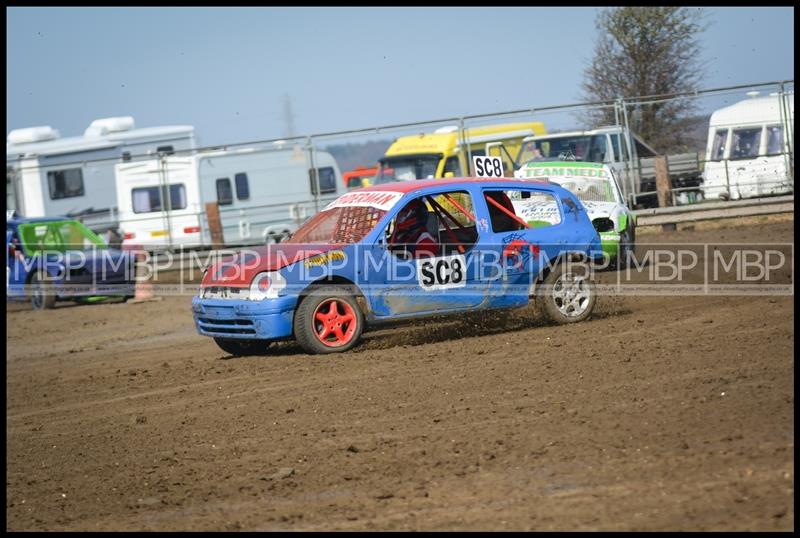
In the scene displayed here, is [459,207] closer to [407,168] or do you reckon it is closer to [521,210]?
[521,210]

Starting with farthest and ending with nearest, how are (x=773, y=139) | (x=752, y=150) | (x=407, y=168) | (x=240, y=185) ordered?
(x=240, y=185) → (x=407, y=168) → (x=752, y=150) → (x=773, y=139)

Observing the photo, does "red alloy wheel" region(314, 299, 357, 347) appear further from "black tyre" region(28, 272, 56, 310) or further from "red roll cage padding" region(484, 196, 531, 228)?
"black tyre" region(28, 272, 56, 310)

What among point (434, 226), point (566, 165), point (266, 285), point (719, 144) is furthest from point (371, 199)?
point (719, 144)

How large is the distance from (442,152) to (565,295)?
13395mm

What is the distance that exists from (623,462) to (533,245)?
532 cm

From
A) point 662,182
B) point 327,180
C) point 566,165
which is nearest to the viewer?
point 566,165

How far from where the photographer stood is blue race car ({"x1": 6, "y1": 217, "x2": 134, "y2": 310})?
58.6 ft

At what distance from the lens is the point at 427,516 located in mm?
4840

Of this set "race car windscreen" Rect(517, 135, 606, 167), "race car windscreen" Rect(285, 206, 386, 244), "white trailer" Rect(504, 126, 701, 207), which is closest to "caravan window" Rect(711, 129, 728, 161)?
"white trailer" Rect(504, 126, 701, 207)

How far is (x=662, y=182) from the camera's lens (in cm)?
2141

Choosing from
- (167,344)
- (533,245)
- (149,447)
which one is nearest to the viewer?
(149,447)

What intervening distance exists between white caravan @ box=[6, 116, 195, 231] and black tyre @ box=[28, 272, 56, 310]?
7794mm

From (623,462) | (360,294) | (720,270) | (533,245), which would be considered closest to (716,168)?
(720,270)

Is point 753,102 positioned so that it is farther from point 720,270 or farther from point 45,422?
point 45,422
